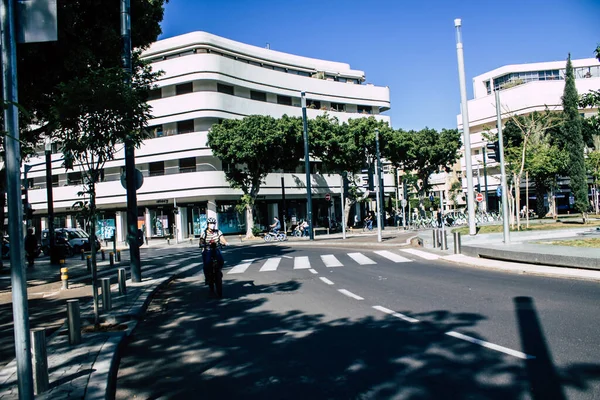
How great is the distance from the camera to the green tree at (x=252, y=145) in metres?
36.1

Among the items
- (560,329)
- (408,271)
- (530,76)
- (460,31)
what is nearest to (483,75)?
(530,76)

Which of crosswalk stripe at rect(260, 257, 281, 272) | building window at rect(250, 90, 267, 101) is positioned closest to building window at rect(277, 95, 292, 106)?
building window at rect(250, 90, 267, 101)

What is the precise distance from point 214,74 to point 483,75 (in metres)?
44.3

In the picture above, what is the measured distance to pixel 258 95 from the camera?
48.1m

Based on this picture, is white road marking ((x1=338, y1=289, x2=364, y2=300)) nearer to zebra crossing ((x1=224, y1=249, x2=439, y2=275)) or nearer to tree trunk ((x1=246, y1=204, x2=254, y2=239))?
zebra crossing ((x1=224, y1=249, x2=439, y2=275))

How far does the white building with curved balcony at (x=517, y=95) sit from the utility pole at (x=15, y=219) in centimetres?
4386

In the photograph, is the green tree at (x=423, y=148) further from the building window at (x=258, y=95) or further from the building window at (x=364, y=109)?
the building window at (x=258, y=95)

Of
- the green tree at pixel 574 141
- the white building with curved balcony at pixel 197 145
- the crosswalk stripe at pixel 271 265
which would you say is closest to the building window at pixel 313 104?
the white building with curved balcony at pixel 197 145

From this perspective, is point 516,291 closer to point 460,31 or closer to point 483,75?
point 460,31

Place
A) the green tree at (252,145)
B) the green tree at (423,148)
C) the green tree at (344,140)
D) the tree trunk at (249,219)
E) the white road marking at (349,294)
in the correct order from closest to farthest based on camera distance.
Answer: the white road marking at (349,294)
the green tree at (252,145)
the tree trunk at (249,219)
the green tree at (344,140)
the green tree at (423,148)

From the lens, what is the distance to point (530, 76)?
66.4 meters

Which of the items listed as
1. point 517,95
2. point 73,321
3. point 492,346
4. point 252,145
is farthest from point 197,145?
point 492,346

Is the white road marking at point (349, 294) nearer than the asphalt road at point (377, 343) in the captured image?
No

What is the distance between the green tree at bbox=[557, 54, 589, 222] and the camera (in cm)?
3262
